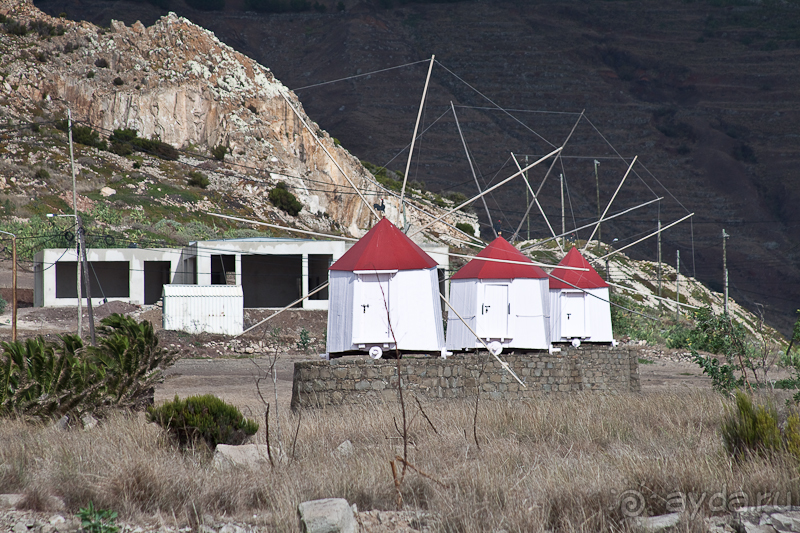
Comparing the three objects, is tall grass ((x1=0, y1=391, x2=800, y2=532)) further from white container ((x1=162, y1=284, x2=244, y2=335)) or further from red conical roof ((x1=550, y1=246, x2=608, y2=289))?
white container ((x1=162, y1=284, x2=244, y2=335))

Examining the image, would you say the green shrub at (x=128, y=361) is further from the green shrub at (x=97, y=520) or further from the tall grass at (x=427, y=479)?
the green shrub at (x=97, y=520)

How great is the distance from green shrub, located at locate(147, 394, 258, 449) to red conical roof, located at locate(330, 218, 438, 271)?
19.6 feet

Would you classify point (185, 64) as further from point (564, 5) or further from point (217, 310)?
point (564, 5)

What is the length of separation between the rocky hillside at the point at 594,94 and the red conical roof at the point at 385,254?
236 ft

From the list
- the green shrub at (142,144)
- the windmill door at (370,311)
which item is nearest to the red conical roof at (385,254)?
the windmill door at (370,311)

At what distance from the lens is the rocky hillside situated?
99375 millimetres

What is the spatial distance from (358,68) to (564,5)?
49590 millimetres

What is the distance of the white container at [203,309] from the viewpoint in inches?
1246

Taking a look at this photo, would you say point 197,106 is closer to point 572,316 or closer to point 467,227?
point 467,227

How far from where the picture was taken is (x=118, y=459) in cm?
664

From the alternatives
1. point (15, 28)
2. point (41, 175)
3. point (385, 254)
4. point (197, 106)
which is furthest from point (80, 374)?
point (15, 28)

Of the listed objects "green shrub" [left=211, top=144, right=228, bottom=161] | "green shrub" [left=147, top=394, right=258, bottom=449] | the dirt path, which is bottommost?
the dirt path

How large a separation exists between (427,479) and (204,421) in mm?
3387

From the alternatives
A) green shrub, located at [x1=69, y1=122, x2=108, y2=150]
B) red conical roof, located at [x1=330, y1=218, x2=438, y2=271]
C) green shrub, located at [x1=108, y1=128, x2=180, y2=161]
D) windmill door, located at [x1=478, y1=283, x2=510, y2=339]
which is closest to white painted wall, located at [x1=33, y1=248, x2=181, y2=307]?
windmill door, located at [x1=478, y1=283, x2=510, y2=339]
